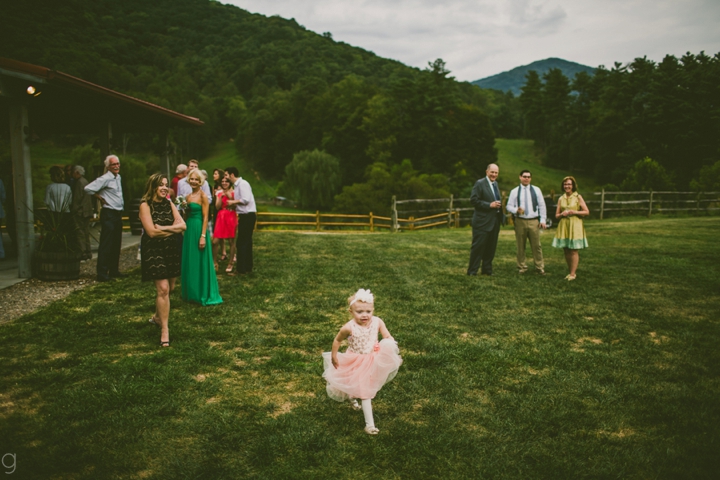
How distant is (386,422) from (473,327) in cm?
264

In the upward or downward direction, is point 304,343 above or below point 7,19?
below

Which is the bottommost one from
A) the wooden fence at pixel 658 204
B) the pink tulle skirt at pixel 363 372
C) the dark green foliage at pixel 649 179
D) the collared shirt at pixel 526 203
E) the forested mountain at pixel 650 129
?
the pink tulle skirt at pixel 363 372

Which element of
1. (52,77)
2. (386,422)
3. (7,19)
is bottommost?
(386,422)

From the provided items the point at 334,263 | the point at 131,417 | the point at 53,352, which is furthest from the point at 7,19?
the point at 131,417

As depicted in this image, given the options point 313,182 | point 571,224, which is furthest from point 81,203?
point 313,182

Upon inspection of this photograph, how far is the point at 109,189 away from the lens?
8000 millimetres

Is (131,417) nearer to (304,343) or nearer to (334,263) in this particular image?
(304,343)

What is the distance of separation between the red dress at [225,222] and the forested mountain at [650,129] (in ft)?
128

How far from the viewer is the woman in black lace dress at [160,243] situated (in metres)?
5.13

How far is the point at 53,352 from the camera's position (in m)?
4.94

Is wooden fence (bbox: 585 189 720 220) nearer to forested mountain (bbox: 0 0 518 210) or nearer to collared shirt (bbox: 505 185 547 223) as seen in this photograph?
collared shirt (bbox: 505 185 547 223)

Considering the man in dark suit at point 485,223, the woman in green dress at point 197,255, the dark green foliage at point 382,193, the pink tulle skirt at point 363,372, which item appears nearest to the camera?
the pink tulle skirt at point 363,372

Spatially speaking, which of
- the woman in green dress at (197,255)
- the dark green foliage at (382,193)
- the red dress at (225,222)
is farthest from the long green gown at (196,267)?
the dark green foliage at (382,193)

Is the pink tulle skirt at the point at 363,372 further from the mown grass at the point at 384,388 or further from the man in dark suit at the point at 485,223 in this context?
the man in dark suit at the point at 485,223
